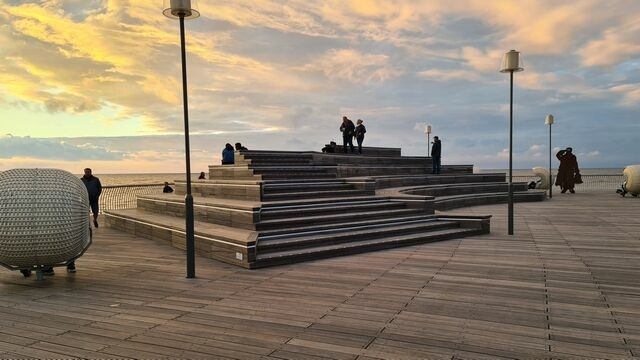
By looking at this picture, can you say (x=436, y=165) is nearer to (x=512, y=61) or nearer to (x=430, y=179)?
(x=430, y=179)

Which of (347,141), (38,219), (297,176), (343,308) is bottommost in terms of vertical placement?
(343,308)

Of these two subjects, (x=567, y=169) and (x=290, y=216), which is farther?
(x=567, y=169)

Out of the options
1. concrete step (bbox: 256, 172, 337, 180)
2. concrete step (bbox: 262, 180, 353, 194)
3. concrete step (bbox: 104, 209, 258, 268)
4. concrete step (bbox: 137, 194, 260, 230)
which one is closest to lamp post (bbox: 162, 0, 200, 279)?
concrete step (bbox: 104, 209, 258, 268)

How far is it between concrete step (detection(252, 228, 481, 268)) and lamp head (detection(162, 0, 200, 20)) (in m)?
4.28

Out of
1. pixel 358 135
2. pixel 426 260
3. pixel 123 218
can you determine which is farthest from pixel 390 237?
pixel 358 135

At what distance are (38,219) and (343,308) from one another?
15.8ft

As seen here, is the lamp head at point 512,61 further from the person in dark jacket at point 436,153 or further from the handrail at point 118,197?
the handrail at point 118,197

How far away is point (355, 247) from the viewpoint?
29.8ft

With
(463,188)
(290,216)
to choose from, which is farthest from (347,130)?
(290,216)

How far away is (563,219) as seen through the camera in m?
14.7

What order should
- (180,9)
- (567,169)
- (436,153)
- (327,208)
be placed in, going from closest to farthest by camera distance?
1. (180,9)
2. (327,208)
3. (436,153)
4. (567,169)

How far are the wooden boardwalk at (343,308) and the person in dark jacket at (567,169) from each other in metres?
20.3

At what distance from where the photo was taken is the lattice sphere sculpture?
21.6 feet

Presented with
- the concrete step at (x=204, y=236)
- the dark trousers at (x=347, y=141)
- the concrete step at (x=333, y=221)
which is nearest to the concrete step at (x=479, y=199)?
the concrete step at (x=333, y=221)
